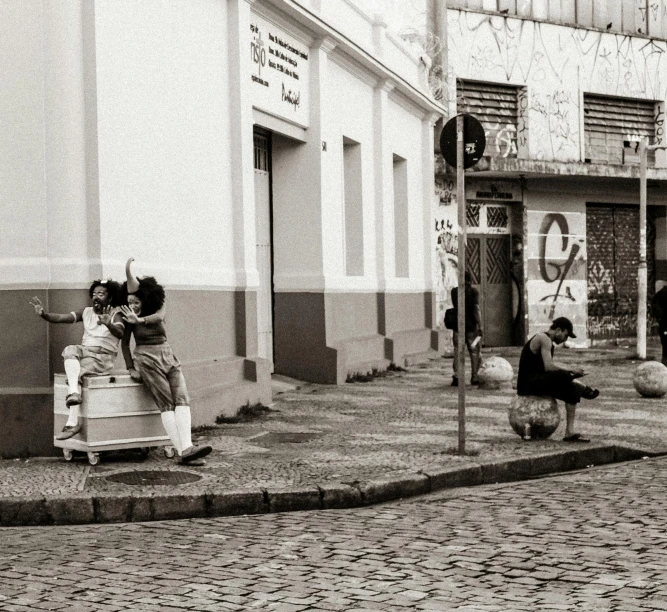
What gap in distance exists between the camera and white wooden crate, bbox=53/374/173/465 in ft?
30.8

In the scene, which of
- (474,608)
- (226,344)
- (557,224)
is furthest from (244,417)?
(557,224)

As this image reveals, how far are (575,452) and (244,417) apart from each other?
3913mm

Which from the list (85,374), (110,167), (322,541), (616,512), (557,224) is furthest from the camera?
(557,224)

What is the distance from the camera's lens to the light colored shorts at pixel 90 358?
9578 millimetres

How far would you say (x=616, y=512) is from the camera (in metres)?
7.64

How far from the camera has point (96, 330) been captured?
385 inches

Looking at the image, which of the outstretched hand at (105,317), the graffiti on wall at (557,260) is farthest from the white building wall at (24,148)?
the graffiti on wall at (557,260)

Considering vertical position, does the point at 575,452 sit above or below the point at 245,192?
below

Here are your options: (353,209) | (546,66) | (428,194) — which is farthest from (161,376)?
(546,66)

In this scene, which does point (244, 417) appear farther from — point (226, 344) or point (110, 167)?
point (110, 167)

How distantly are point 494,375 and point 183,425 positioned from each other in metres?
7.21

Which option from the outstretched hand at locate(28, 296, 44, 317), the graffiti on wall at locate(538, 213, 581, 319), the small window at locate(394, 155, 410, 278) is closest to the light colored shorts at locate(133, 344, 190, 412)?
the outstretched hand at locate(28, 296, 44, 317)

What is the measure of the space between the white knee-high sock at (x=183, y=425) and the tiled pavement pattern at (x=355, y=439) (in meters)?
0.21

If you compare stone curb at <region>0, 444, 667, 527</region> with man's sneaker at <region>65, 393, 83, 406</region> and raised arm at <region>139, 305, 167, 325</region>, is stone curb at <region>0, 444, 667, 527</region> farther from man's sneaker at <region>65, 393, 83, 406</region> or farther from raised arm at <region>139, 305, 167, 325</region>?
raised arm at <region>139, 305, 167, 325</region>
